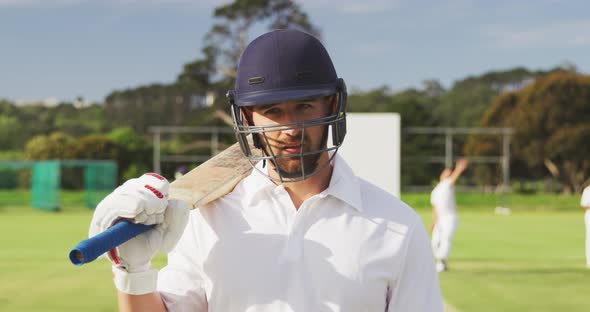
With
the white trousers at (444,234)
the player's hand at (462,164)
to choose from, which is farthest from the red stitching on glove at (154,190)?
the player's hand at (462,164)

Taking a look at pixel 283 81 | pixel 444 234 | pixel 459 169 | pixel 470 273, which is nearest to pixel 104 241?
pixel 283 81

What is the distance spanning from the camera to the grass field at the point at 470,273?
29.3 feet

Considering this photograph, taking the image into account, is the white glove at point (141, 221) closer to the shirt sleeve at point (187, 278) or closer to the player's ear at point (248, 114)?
the shirt sleeve at point (187, 278)

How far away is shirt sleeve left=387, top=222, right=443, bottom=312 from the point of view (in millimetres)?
2250

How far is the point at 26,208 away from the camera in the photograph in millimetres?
37906

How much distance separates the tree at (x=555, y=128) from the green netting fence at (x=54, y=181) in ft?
106

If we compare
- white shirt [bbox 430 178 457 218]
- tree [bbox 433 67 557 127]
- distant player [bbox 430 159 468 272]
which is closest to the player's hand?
distant player [bbox 430 159 468 272]

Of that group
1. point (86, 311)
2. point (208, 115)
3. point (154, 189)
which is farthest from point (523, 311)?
point (208, 115)

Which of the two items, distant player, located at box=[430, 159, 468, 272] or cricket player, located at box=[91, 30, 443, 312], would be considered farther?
distant player, located at box=[430, 159, 468, 272]

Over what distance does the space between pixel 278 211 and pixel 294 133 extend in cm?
25

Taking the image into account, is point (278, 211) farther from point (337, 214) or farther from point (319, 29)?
point (319, 29)

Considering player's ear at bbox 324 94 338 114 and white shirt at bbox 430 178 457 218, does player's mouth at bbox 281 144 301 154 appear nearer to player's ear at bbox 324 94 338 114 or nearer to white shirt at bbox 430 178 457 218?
player's ear at bbox 324 94 338 114

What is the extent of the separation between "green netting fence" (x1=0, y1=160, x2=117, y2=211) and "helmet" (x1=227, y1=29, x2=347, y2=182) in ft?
113

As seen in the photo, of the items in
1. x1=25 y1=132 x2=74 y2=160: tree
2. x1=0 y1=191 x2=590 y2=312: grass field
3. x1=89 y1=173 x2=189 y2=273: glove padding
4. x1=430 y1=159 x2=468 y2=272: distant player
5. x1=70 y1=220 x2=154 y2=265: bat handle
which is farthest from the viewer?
x1=25 y1=132 x2=74 y2=160: tree
